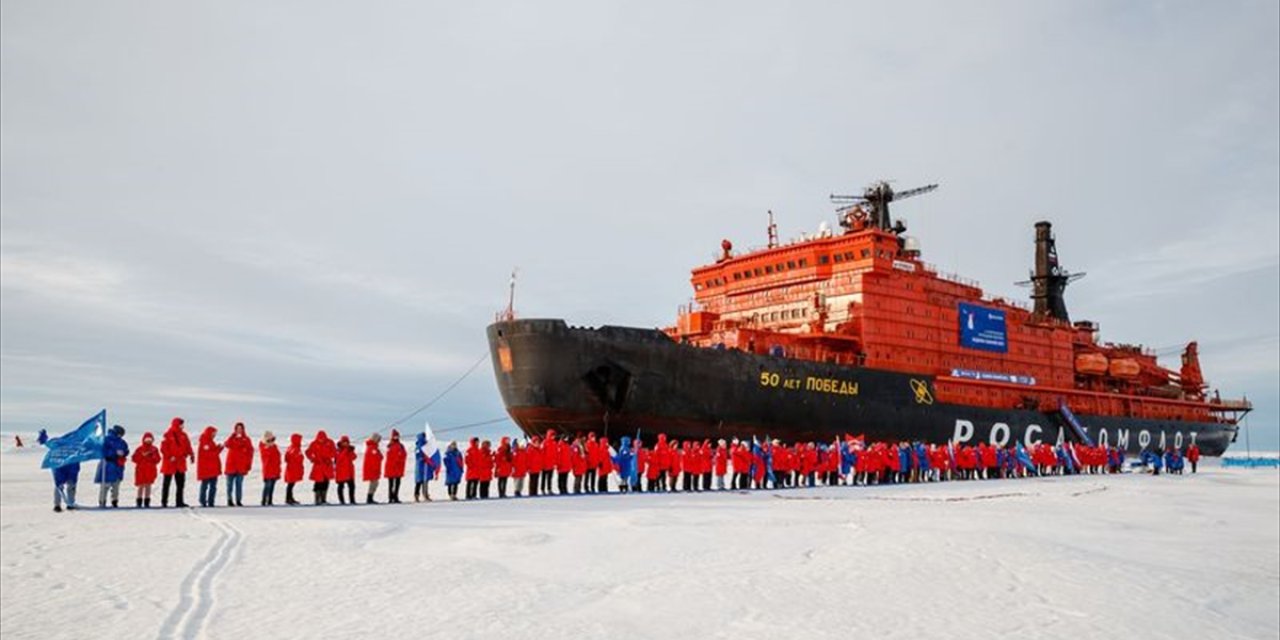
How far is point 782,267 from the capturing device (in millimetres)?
30344

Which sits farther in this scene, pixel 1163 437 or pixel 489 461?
pixel 1163 437

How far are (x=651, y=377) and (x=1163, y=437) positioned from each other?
32.5m

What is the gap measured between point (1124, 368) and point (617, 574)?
40417mm

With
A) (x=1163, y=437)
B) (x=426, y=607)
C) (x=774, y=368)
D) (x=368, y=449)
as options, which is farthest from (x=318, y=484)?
(x=1163, y=437)

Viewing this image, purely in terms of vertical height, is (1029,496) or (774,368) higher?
(774,368)

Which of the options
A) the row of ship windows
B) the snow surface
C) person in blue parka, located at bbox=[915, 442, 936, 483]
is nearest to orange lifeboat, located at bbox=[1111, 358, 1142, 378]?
the row of ship windows

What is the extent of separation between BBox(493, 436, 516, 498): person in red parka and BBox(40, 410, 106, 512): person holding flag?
20.5 ft

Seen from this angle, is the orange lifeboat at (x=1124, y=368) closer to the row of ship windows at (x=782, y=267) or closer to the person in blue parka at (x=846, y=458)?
the row of ship windows at (x=782, y=267)

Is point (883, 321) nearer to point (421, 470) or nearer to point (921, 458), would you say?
point (921, 458)

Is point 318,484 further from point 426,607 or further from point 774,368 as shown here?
point 774,368

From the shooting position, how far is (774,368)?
936 inches

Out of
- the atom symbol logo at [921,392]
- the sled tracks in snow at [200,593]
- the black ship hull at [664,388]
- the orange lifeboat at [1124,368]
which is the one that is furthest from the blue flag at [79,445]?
the orange lifeboat at [1124,368]

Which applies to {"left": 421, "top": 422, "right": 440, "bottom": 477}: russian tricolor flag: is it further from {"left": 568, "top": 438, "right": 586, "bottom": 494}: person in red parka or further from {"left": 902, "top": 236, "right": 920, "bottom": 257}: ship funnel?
{"left": 902, "top": 236, "right": 920, "bottom": 257}: ship funnel

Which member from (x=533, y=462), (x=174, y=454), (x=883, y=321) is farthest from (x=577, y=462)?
(x=883, y=321)
